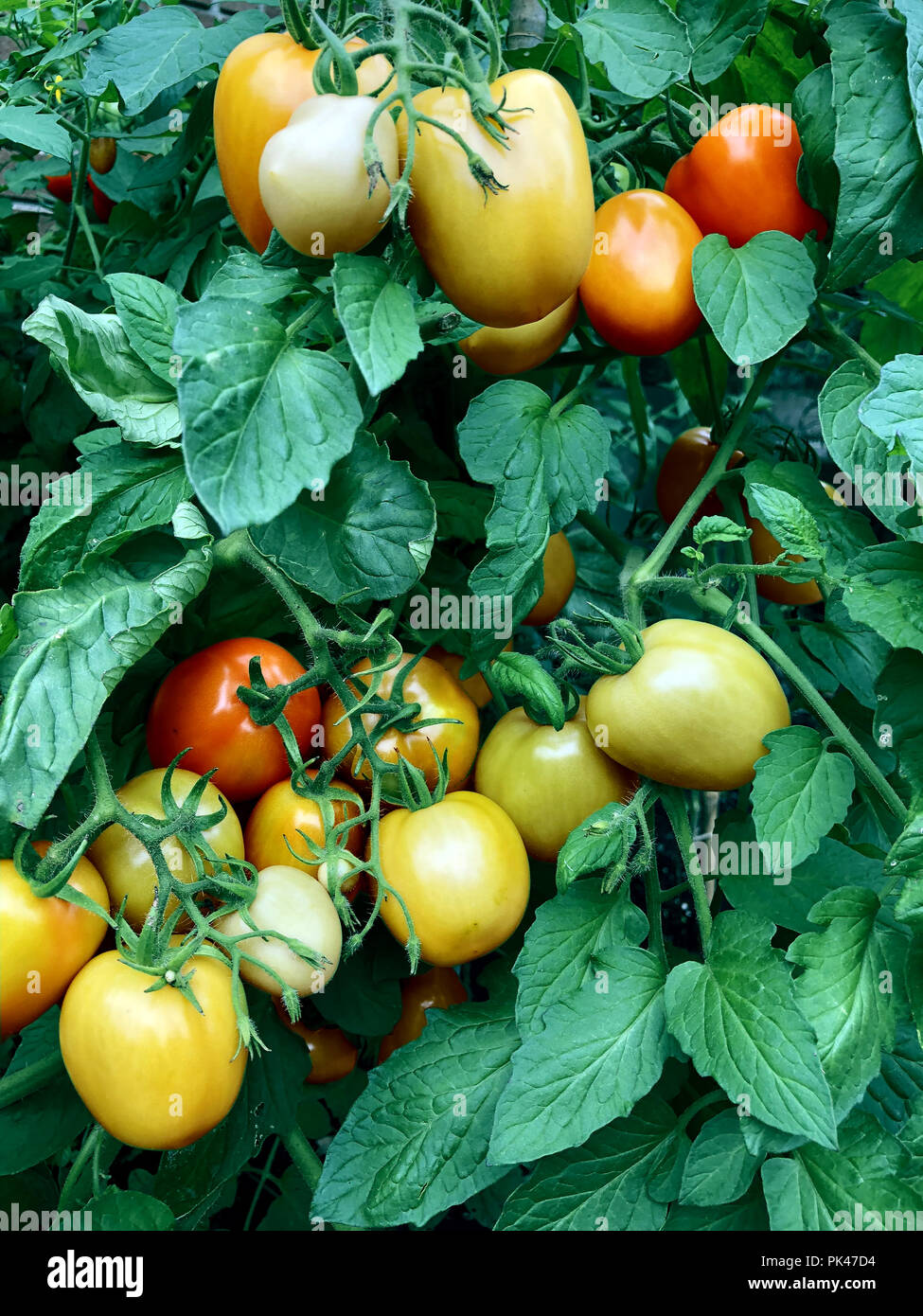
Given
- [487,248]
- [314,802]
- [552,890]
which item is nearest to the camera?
[487,248]

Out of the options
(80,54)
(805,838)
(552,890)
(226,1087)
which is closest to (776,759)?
(805,838)

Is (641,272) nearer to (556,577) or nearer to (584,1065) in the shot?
(556,577)

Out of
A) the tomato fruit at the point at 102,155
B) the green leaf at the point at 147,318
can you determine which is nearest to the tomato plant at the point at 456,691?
the green leaf at the point at 147,318

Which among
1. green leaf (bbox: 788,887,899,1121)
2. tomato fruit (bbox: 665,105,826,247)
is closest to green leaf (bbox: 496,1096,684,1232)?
green leaf (bbox: 788,887,899,1121)

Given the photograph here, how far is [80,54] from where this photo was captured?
82cm

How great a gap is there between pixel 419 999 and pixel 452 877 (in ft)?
0.61

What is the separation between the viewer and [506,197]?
47 cm

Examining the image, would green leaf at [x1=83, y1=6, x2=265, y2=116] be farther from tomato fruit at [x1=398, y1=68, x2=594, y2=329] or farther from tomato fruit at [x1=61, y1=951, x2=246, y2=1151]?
tomato fruit at [x1=61, y1=951, x2=246, y2=1151]

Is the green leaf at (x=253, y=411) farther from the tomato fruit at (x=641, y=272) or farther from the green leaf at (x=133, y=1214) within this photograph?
the green leaf at (x=133, y=1214)

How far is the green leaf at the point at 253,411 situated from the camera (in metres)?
0.42

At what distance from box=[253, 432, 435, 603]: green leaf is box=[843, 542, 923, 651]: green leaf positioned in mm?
234

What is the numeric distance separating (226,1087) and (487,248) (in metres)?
0.43

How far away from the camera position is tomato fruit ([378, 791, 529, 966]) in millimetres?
574
